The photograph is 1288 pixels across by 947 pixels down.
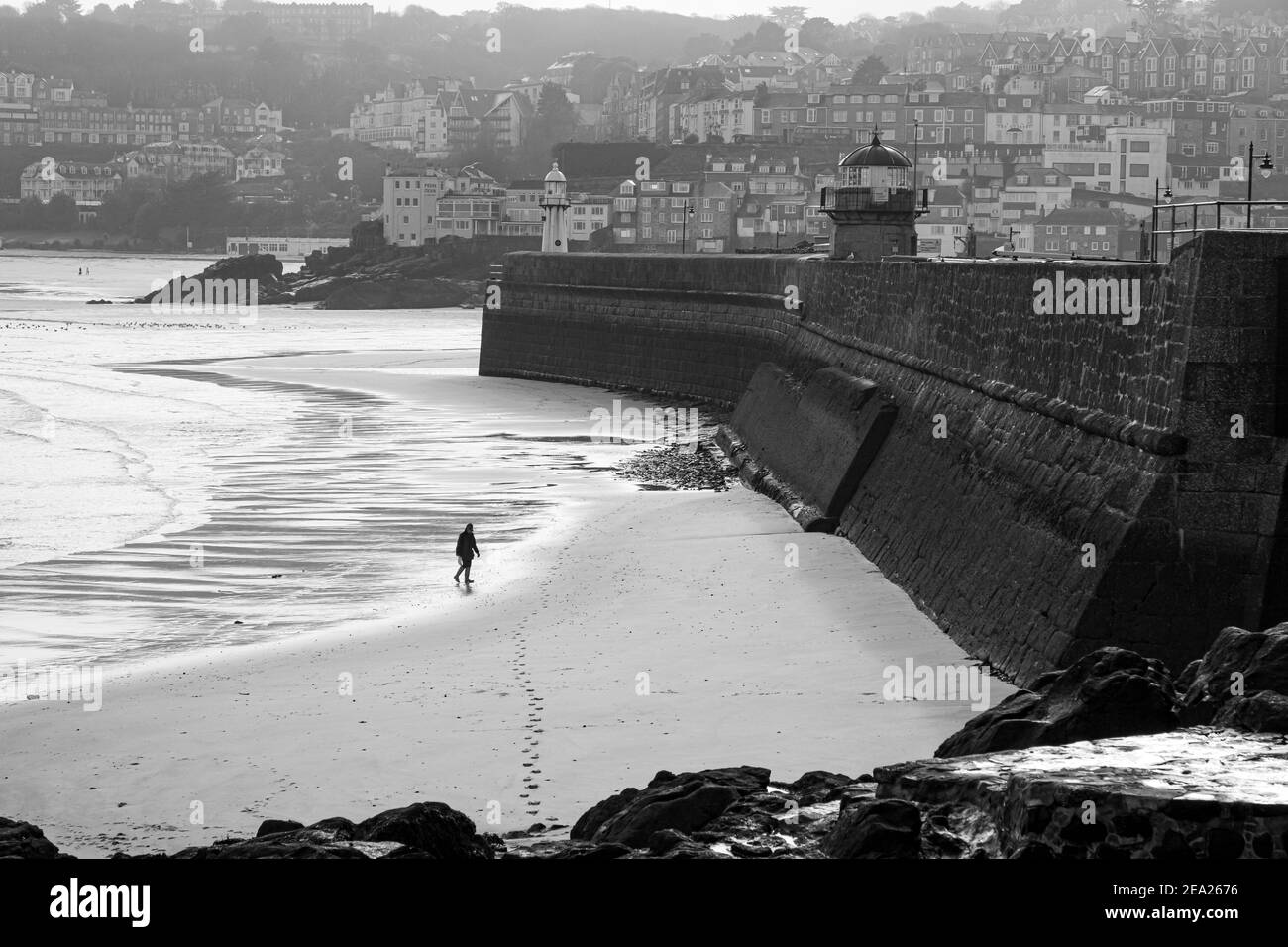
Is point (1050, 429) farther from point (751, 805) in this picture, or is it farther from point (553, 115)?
point (553, 115)

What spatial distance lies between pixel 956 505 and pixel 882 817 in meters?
8.18

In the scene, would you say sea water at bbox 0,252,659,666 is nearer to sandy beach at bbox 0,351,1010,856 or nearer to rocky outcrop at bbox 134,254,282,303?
sandy beach at bbox 0,351,1010,856

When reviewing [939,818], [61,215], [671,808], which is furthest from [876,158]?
[61,215]

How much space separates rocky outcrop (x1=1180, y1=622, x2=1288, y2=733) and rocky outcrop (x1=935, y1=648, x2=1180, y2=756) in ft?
0.52

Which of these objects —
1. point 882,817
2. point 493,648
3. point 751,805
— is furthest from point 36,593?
point 882,817

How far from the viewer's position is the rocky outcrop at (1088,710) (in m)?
8.17

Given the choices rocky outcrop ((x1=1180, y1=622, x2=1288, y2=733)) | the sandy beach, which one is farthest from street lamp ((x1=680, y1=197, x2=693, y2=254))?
rocky outcrop ((x1=1180, y1=622, x2=1288, y2=733))

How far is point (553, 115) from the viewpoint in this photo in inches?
6511

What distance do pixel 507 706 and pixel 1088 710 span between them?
16.2 ft

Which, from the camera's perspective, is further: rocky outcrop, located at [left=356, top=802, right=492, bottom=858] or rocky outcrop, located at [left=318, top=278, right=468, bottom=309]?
rocky outcrop, located at [left=318, top=278, right=468, bottom=309]

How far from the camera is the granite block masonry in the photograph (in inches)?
420

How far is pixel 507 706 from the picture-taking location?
12.1 meters

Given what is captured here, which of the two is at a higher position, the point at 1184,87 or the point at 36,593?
the point at 1184,87

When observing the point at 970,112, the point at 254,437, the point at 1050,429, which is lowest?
the point at 254,437
